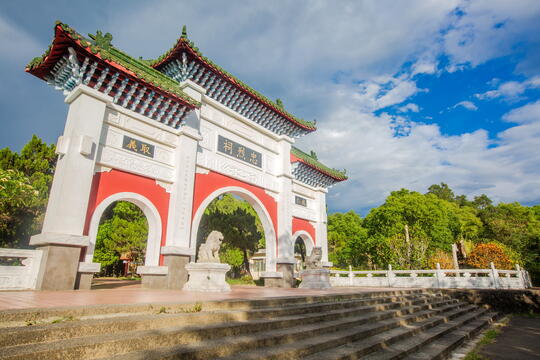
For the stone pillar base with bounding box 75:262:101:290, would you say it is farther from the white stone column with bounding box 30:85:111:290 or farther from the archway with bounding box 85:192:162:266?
the archway with bounding box 85:192:162:266

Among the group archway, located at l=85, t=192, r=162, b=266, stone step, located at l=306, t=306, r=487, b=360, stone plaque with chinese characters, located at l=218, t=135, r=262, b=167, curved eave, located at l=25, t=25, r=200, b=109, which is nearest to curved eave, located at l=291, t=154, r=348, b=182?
stone plaque with chinese characters, located at l=218, t=135, r=262, b=167

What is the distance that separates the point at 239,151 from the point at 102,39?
6.82 meters

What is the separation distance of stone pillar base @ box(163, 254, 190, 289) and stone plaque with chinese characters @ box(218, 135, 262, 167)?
509cm

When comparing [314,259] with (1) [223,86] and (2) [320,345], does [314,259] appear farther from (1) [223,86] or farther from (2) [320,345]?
(2) [320,345]

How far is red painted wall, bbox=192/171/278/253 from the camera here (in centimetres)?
1163

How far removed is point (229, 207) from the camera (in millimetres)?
21297

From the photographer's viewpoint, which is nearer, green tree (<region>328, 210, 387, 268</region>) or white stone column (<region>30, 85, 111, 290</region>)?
white stone column (<region>30, 85, 111, 290</region>)

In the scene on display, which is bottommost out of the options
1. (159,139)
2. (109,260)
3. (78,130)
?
(109,260)

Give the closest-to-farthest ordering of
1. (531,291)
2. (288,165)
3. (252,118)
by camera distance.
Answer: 1. (531,291)
2. (252,118)
3. (288,165)

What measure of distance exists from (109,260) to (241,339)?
20345 millimetres

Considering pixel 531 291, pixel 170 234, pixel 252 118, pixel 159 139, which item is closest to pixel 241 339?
pixel 170 234

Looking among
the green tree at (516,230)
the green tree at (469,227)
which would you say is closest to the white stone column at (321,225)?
the green tree at (516,230)

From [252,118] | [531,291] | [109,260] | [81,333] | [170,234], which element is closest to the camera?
[81,333]

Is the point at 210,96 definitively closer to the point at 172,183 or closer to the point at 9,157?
the point at 172,183
